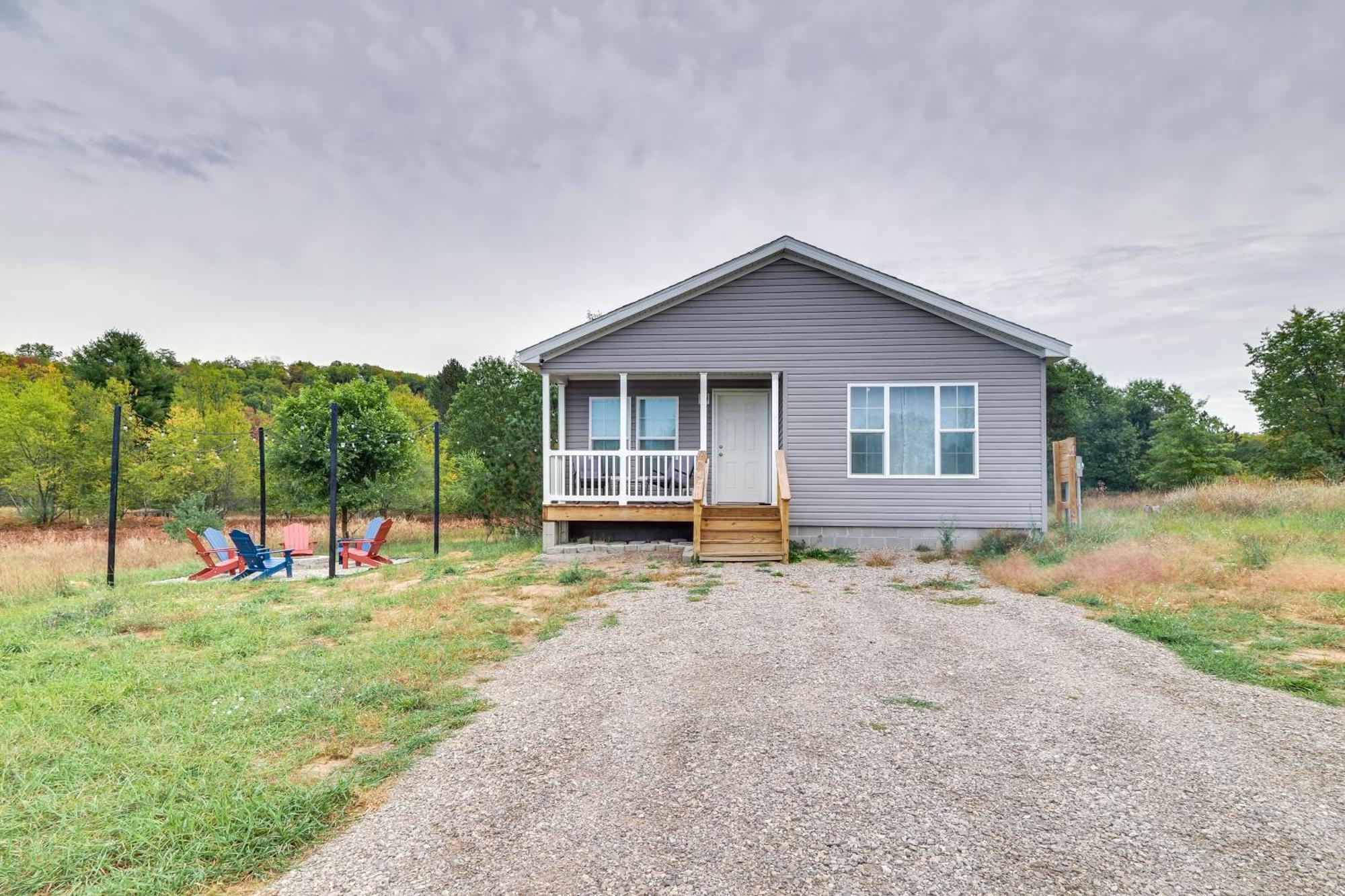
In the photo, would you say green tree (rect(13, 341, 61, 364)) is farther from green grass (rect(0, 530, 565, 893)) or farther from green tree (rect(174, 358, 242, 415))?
green grass (rect(0, 530, 565, 893))

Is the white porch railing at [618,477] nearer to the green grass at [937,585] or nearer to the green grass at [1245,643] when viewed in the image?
the green grass at [937,585]

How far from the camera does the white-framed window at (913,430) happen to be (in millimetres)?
10703

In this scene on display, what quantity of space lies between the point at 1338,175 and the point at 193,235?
28.2 meters

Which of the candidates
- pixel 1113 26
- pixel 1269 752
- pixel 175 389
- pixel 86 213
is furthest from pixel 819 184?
pixel 175 389

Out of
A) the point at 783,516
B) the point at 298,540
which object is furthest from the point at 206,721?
the point at 298,540

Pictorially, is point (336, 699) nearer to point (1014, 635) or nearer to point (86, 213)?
point (1014, 635)

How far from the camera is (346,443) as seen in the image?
1612 centimetres

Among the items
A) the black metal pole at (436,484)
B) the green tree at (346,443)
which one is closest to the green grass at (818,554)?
the black metal pole at (436,484)

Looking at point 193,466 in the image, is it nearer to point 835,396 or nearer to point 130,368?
point 130,368

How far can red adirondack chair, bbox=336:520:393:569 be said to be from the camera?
10.9 metres

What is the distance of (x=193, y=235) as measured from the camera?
16328mm

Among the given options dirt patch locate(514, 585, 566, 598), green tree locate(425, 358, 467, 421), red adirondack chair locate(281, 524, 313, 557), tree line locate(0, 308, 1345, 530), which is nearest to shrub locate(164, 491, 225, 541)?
tree line locate(0, 308, 1345, 530)

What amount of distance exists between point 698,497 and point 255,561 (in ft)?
23.5

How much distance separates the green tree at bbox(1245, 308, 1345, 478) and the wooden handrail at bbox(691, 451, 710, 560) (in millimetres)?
27864
